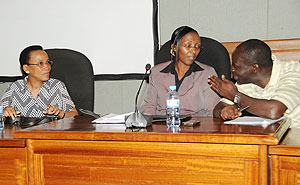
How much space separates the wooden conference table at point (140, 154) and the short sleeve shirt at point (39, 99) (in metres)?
0.89

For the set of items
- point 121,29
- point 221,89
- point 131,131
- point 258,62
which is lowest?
point 131,131

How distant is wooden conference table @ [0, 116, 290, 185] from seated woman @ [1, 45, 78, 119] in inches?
35.2

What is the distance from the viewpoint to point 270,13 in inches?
108

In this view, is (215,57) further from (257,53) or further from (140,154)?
(140,154)

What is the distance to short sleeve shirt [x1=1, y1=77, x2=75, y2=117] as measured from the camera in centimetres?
260

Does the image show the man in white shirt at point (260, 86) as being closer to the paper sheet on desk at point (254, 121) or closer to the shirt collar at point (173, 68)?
the paper sheet on desk at point (254, 121)

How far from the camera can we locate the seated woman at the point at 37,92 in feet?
8.54

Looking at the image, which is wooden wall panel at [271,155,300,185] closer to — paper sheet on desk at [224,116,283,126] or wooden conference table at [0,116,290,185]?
wooden conference table at [0,116,290,185]

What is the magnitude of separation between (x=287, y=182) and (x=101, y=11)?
219 centimetres

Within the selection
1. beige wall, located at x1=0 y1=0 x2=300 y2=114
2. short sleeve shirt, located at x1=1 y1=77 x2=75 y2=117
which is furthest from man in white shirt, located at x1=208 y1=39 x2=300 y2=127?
short sleeve shirt, located at x1=1 y1=77 x2=75 y2=117

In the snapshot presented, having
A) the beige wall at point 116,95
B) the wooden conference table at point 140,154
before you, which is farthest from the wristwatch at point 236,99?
the beige wall at point 116,95

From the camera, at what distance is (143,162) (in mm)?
1489

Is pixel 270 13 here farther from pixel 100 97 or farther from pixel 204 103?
pixel 100 97

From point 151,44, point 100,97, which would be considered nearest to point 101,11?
point 151,44
